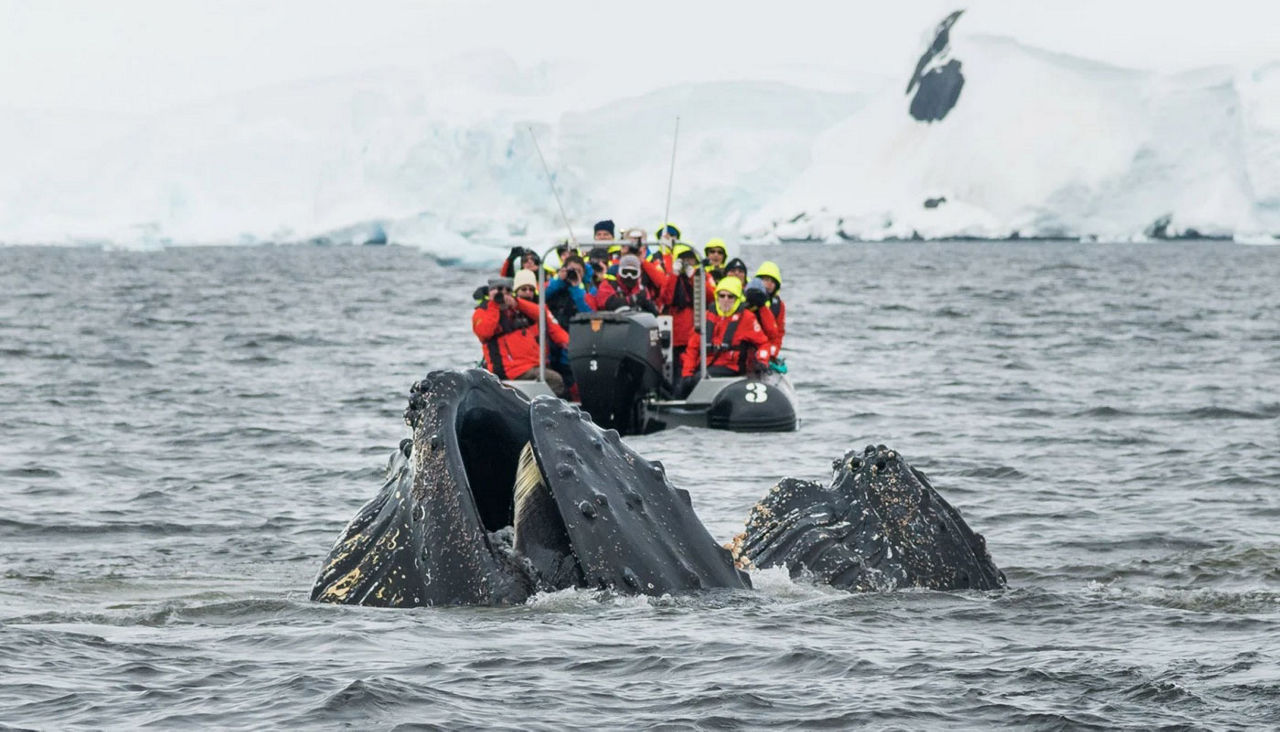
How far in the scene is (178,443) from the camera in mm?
18969

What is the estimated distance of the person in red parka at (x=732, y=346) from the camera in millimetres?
20656

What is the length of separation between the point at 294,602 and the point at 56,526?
15.7 feet

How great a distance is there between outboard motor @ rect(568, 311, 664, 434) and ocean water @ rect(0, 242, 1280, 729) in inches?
28.8

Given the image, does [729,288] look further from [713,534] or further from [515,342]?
[713,534]

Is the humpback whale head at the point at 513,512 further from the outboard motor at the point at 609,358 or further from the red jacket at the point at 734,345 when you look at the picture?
the red jacket at the point at 734,345

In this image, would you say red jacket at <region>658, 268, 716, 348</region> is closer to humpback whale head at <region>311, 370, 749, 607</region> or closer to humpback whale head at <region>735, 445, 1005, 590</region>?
humpback whale head at <region>735, 445, 1005, 590</region>

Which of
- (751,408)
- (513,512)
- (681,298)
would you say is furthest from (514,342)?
(513,512)

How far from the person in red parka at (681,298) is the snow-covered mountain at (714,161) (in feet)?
176

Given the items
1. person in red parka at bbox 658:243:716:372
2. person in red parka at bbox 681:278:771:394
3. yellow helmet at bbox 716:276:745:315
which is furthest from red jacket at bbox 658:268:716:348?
yellow helmet at bbox 716:276:745:315

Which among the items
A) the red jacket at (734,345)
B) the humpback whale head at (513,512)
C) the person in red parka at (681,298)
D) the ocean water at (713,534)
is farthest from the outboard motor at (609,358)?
the humpback whale head at (513,512)

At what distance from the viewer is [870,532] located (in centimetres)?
816

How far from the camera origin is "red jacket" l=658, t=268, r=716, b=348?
70.1 feet

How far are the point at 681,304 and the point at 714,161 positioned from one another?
102327 millimetres

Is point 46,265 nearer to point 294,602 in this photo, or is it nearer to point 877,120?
point 877,120
